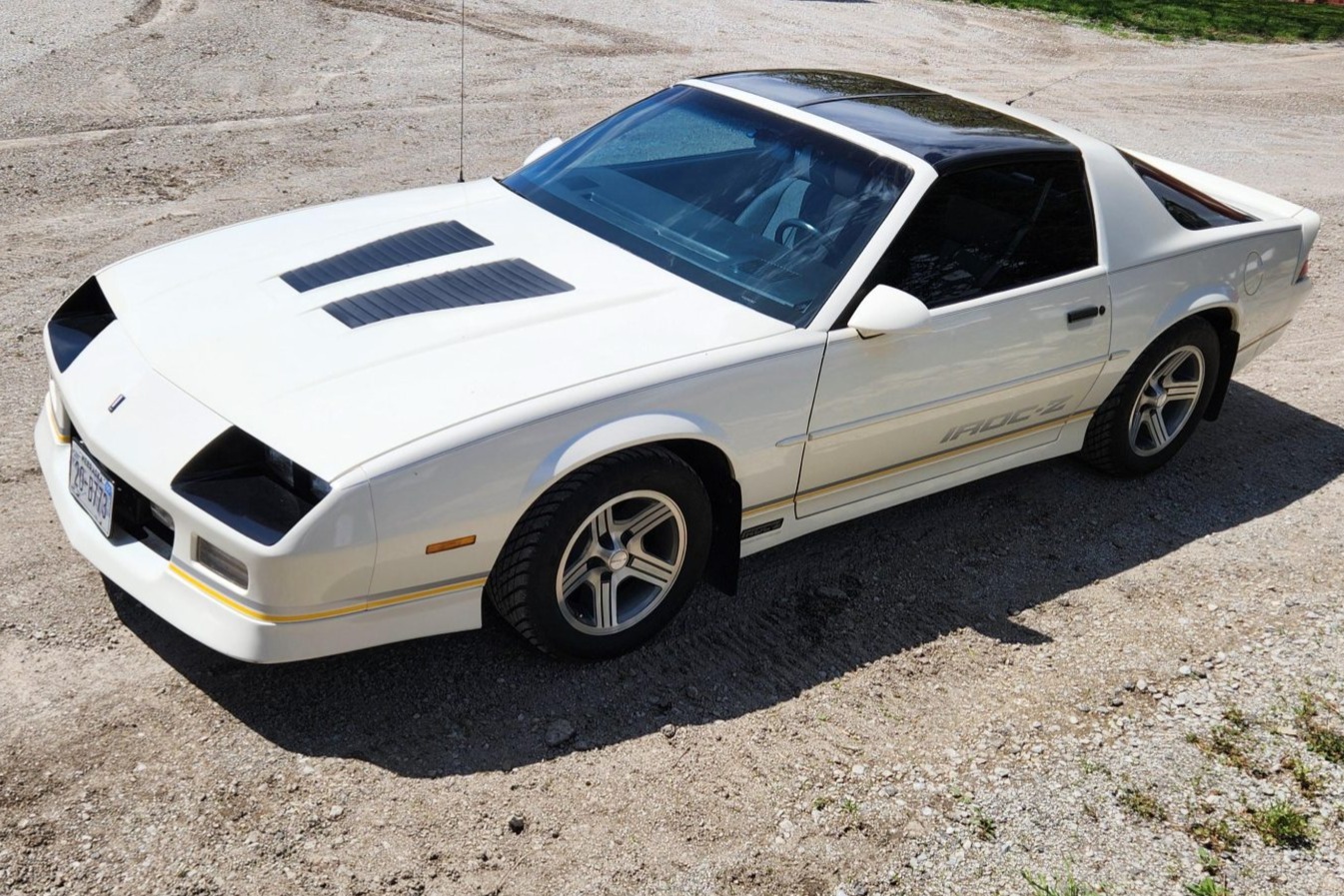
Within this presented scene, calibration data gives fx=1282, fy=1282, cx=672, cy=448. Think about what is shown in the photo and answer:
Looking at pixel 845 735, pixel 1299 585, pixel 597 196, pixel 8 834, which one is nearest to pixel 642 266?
pixel 597 196

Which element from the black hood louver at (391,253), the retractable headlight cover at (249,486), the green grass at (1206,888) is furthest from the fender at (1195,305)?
the retractable headlight cover at (249,486)

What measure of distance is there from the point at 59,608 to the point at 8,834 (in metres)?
1.00

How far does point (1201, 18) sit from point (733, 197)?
55.2 feet

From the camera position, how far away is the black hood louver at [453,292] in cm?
394

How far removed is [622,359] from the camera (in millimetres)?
3801

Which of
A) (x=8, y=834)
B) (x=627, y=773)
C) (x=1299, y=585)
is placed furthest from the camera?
(x=1299, y=585)

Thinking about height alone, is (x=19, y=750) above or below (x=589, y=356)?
below

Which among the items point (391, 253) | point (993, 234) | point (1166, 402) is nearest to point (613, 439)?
point (391, 253)

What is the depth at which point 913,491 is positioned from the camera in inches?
188

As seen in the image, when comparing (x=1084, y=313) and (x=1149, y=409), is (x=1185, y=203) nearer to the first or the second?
(x=1149, y=409)

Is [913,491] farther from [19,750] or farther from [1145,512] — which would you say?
[19,750]

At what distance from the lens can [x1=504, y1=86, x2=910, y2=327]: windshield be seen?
14.2ft

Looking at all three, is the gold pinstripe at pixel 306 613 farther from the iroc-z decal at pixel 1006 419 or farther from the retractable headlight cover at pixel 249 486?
the iroc-z decal at pixel 1006 419

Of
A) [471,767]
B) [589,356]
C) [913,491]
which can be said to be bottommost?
[471,767]
